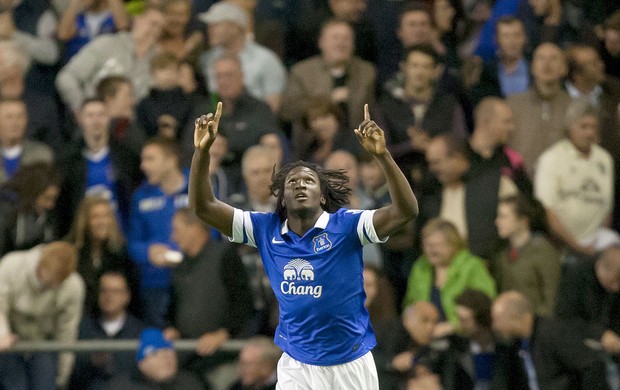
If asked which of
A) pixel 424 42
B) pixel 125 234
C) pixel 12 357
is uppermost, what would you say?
pixel 424 42

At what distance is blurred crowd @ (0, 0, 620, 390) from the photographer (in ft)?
31.4

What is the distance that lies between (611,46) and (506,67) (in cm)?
98

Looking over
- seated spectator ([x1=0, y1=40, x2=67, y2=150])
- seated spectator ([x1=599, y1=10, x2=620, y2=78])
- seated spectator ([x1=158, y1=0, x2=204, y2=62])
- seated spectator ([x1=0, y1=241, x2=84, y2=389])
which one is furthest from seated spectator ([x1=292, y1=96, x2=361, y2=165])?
seated spectator ([x1=599, y1=10, x2=620, y2=78])

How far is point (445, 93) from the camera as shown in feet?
36.9

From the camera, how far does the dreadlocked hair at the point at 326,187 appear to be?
7.36 metres

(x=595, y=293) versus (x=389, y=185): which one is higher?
(x=389, y=185)

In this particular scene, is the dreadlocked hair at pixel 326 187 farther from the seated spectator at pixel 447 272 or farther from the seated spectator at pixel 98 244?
the seated spectator at pixel 98 244

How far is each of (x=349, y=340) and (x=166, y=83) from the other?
13.8 feet

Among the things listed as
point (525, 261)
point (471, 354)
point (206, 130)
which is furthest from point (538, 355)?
point (206, 130)

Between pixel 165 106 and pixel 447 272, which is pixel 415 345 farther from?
pixel 165 106

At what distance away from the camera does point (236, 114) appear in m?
10.8

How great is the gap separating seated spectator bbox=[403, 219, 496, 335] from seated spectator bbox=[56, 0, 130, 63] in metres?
3.43

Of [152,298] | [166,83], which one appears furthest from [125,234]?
[166,83]

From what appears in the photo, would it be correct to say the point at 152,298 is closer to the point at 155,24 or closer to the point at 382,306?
the point at 382,306
